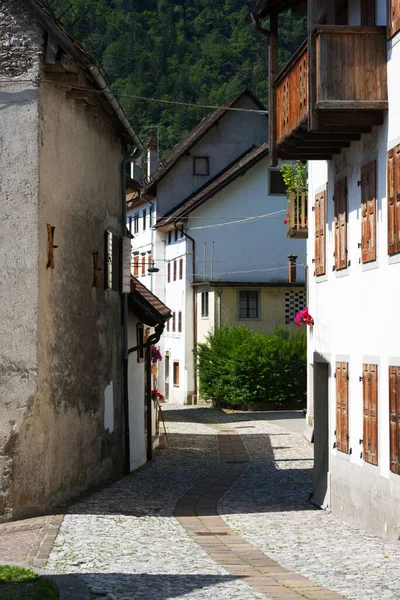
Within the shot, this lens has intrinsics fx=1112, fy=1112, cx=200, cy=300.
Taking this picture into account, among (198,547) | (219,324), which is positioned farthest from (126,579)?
(219,324)

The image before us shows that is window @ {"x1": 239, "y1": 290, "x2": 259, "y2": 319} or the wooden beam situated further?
window @ {"x1": 239, "y1": 290, "x2": 259, "y2": 319}

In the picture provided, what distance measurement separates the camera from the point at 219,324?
153 ft

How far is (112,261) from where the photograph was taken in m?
20.0

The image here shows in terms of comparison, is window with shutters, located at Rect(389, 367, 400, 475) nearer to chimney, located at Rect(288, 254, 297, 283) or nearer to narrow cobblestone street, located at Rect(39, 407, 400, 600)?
narrow cobblestone street, located at Rect(39, 407, 400, 600)

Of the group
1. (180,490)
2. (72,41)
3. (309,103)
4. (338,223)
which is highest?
(72,41)

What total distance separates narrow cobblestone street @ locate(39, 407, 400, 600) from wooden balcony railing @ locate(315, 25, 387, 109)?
18.2ft

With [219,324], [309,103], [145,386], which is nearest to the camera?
[309,103]

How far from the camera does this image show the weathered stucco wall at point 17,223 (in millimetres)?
15328

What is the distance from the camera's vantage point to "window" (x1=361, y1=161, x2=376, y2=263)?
1465 centimetres

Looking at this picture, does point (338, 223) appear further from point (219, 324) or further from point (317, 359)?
point (219, 324)

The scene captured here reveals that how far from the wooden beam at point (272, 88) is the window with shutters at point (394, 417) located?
5.01 meters

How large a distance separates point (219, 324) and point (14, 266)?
31277 mm

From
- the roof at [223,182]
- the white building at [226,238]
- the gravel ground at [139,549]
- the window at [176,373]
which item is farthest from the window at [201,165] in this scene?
the gravel ground at [139,549]

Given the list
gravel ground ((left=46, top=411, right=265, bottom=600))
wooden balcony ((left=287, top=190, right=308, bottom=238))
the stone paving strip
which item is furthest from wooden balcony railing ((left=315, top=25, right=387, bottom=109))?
wooden balcony ((left=287, top=190, right=308, bottom=238))
